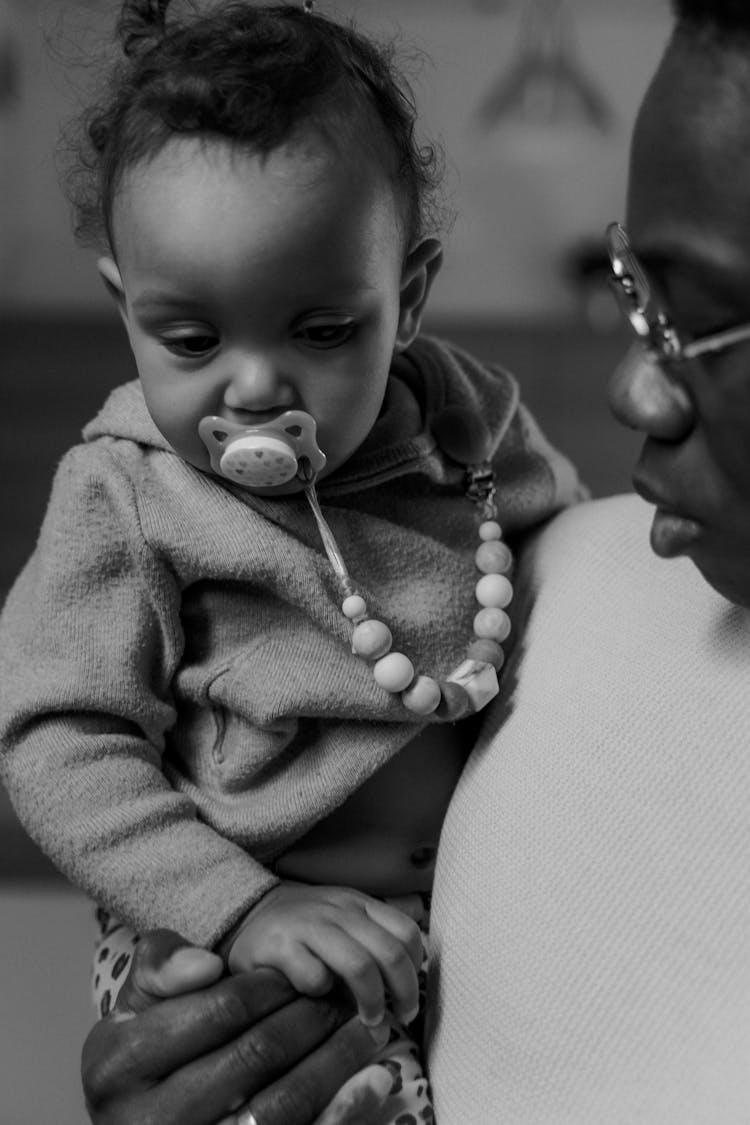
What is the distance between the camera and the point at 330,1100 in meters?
0.90

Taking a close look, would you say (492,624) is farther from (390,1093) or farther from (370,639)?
(390,1093)

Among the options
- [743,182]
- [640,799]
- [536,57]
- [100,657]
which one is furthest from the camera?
[536,57]

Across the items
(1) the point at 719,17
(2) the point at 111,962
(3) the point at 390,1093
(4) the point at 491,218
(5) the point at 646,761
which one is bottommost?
(4) the point at 491,218

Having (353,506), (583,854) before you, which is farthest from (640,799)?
(353,506)

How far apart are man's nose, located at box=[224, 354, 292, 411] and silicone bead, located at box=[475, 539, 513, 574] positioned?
0.78ft

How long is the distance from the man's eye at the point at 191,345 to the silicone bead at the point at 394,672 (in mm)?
255

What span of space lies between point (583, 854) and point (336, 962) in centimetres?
17

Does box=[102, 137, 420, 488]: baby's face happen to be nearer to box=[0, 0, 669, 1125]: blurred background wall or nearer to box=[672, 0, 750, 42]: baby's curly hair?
box=[672, 0, 750, 42]: baby's curly hair

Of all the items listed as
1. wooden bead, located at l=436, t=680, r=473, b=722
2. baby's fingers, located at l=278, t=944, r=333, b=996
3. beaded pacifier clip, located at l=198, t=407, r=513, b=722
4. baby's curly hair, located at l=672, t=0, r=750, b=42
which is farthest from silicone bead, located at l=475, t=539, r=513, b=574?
baby's curly hair, located at l=672, t=0, r=750, b=42

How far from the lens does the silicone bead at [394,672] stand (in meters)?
1.00

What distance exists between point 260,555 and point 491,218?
3.70m

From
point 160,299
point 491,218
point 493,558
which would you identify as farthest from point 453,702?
point 491,218

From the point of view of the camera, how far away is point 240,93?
94 centimetres

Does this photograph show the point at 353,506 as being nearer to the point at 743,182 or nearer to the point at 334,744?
the point at 334,744
